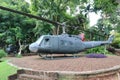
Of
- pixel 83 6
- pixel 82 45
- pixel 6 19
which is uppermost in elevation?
pixel 83 6

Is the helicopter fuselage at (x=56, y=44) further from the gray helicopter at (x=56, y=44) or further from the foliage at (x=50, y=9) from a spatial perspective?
the foliage at (x=50, y=9)

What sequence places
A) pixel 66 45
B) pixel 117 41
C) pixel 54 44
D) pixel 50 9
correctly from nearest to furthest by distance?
pixel 54 44, pixel 66 45, pixel 50 9, pixel 117 41

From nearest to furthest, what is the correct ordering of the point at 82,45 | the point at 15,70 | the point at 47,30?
the point at 15,70
the point at 82,45
the point at 47,30

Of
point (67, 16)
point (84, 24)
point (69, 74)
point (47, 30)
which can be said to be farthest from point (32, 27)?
point (69, 74)

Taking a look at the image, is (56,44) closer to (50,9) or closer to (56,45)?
(56,45)

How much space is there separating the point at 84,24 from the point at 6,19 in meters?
8.41

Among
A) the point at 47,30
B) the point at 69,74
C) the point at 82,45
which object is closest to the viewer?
the point at 69,74

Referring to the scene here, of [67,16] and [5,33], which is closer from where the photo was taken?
[5,33]

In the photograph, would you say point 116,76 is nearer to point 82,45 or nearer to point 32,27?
point 82,45

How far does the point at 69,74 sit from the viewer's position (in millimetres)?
7633

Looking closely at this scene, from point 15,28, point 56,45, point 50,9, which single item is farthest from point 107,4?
point 15,28

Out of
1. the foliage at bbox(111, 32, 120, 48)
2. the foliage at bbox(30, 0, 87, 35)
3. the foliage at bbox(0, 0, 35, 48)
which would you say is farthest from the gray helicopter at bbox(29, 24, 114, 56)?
the foliage at bbox(111, 32, 120, 48)

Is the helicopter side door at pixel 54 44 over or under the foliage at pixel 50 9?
under

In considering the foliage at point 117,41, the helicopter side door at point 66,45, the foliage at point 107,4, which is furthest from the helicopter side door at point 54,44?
the foliage at point 117,41
